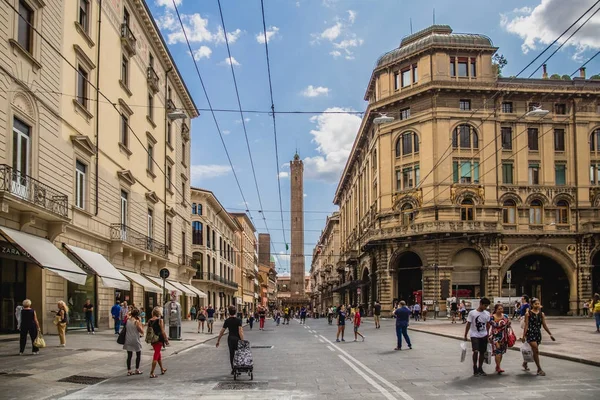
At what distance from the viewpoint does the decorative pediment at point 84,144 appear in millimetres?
24953

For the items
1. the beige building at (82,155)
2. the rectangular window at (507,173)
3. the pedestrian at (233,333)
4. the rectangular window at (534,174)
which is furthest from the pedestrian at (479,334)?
the rectangular window at (534,174)

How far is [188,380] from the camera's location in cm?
1338

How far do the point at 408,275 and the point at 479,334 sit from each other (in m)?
48.0

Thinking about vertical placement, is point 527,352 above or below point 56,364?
above

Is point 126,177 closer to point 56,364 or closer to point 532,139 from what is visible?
point 56,364

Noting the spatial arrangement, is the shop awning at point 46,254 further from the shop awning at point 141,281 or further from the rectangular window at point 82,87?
the shop awning at point 141,281

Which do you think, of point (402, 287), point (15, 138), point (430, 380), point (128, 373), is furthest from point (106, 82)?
point (402, 287)

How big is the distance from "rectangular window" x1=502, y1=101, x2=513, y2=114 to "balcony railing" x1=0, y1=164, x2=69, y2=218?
1711 inches

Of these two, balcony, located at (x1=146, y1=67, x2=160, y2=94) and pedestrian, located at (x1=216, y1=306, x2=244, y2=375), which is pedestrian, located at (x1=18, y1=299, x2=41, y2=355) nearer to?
pedestrian, located at (x1=216, y1=306, x2=244, y2=375)

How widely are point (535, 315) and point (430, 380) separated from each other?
2728 millimetres

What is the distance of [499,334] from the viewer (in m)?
13.6

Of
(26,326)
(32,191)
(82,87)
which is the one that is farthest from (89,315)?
(26,326)

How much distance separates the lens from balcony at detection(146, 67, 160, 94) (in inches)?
1464

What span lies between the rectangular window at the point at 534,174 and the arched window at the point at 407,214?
10475 mm
